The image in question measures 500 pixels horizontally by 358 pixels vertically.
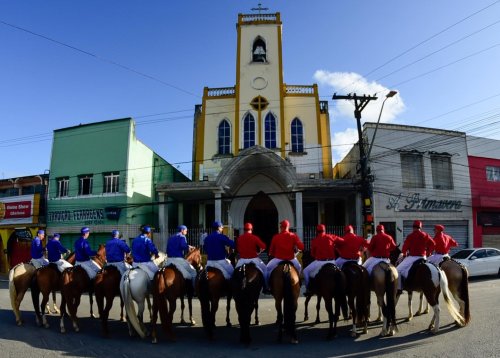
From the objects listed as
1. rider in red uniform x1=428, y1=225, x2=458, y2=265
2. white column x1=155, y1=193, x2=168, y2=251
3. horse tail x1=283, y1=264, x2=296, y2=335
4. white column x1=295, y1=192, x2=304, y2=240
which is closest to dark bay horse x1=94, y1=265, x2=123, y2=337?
horse tail x1=283, y1=264, x2=296, y2=335

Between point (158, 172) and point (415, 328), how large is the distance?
1952cm

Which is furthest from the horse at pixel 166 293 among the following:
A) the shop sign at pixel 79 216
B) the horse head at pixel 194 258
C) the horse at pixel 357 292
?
the shop sign at pixel 79 216

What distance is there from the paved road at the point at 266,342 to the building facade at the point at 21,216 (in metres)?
15.1

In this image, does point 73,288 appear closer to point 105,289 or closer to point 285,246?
point 105,289

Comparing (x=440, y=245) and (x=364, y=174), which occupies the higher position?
(x=364, y=174)

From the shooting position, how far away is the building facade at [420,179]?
66.1 feet

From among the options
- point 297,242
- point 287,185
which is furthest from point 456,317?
point 287,185

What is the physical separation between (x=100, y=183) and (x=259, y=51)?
12398mm

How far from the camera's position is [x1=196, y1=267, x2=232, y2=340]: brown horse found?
757cm

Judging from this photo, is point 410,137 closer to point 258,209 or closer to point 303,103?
point 303,103

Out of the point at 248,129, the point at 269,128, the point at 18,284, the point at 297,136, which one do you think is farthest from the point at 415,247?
the point at 248,129

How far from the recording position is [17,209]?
78.2ft

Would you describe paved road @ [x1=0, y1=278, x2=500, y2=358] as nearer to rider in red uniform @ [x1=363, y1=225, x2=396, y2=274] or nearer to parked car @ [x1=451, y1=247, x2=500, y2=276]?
rider in red uniform @ [x1=363, y1=225, x2=396, y2=274]

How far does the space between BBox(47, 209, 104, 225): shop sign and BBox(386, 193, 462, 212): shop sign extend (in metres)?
15.9
